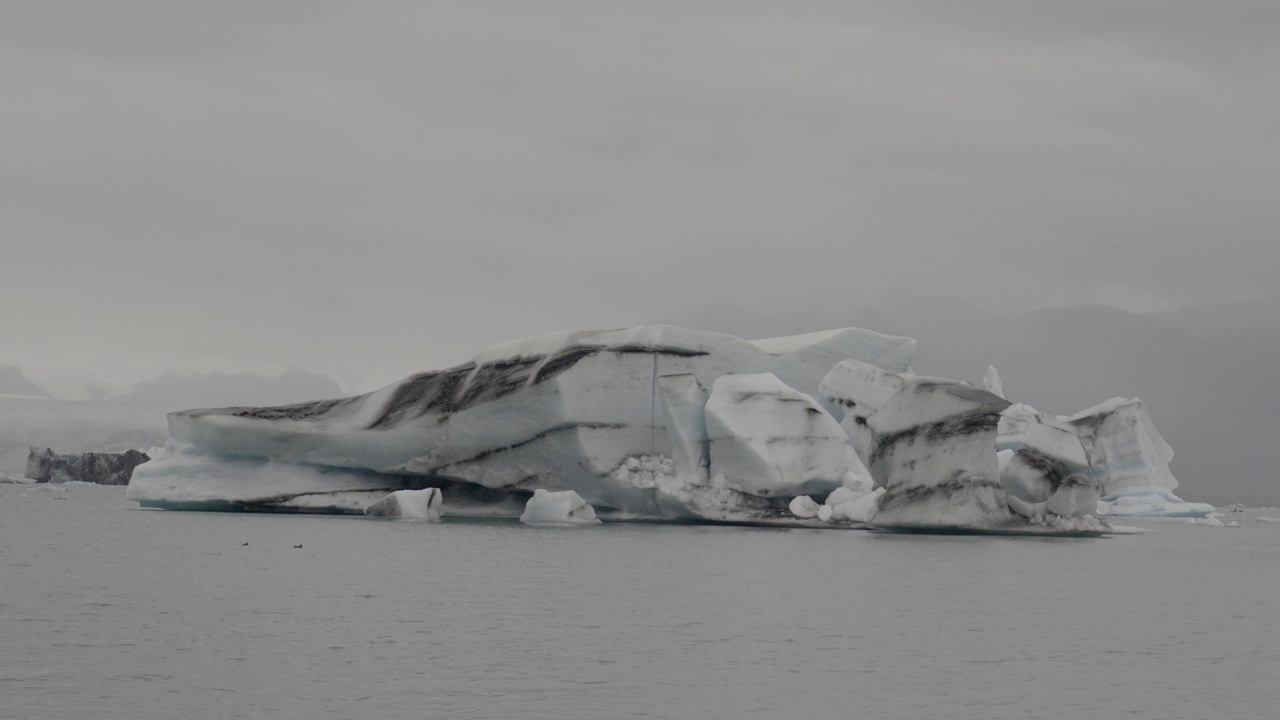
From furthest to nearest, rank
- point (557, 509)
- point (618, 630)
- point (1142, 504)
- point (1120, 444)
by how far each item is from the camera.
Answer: point (1142, 504) < point (1120, 444) < point (557, 509) < point (618, 630)

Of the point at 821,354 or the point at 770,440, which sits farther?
the point at 821,354

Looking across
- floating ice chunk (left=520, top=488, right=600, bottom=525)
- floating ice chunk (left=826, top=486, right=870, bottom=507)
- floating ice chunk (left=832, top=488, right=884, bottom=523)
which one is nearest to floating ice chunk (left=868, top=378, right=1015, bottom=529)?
floating ice chunk (left=832, top=488, right=884, bottom=523)

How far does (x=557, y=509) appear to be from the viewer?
26.2 m

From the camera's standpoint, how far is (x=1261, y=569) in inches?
835

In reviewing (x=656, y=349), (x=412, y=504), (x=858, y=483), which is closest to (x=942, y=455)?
(x=858, y=483)

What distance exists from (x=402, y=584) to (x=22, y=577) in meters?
4.48

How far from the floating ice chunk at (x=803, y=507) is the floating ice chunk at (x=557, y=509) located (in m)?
4.13

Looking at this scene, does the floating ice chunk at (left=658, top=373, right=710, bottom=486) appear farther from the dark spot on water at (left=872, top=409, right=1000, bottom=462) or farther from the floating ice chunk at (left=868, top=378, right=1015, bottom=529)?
the dark spot on water at (left=872, top=409, right=1000, bottom=462)

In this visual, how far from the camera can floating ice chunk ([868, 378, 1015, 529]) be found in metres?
23.2

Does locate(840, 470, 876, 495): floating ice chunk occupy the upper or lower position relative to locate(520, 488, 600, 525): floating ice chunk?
upper

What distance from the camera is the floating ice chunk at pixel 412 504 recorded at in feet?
89.9

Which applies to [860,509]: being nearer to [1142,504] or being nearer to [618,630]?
[618,630]

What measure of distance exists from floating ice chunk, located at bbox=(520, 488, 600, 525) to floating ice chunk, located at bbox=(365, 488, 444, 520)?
6.84ft

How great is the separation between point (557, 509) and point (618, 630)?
14.2 m
